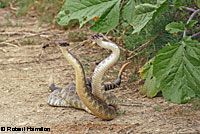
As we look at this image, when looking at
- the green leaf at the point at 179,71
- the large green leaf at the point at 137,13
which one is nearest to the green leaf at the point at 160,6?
the large green leaf at the point at 137,13

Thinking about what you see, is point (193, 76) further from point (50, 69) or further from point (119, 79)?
point (50, 69)

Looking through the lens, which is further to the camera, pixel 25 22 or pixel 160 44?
pixel 25 22

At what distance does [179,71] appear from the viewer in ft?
10.6

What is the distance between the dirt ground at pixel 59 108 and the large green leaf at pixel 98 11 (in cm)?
125

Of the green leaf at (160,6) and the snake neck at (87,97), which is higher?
the green leaf at (160,6)

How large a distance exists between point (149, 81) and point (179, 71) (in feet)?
5.48

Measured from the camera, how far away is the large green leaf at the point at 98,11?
3.23 metres

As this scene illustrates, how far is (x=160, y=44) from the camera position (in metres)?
5.51

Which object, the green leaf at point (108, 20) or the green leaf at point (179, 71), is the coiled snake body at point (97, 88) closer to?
the green leaf at point (108, 20)

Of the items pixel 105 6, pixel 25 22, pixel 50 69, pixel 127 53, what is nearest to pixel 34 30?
pixel 25 22

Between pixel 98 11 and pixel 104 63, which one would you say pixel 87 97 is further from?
pixel 98 11

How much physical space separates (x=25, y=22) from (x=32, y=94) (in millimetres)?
5992

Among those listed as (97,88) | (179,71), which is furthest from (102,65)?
(179,71)

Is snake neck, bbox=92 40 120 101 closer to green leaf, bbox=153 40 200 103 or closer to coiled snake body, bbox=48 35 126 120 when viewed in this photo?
coiled snake body, bbox=48 35 126 120
